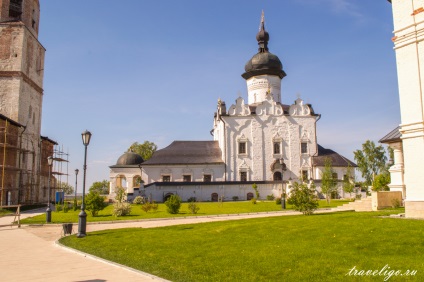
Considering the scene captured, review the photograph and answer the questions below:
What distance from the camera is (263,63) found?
49.8 m

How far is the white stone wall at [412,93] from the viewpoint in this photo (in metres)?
12.1

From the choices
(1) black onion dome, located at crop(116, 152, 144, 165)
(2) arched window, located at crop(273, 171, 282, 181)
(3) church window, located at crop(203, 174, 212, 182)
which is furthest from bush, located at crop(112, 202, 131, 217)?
(2) arched window, located at crop(273, 171, 282, 181)

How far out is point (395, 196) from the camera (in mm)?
18703

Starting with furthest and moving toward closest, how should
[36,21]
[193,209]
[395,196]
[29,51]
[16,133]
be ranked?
[36,21]
[29,51]
[16,133]
[193,209]
[395,196]

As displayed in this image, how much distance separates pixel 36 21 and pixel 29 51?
549 centimetres

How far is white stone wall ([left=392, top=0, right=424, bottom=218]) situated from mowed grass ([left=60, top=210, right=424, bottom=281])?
192 centimetres

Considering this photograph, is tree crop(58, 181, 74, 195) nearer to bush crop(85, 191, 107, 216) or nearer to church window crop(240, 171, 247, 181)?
church window crop(240, 171, 247, 181)

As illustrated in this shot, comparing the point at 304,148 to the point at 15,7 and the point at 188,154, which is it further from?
the point at 15,7

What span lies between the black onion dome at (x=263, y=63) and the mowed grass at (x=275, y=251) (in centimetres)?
3980

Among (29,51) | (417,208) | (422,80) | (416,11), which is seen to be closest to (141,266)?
(417,208)

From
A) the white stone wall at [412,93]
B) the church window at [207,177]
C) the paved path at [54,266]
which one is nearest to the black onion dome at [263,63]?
the church window at [207,177]

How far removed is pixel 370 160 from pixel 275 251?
196 feet

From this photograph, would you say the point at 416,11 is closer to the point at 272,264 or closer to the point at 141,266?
the point at 272,264

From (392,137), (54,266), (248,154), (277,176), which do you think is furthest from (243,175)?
(54,266)
